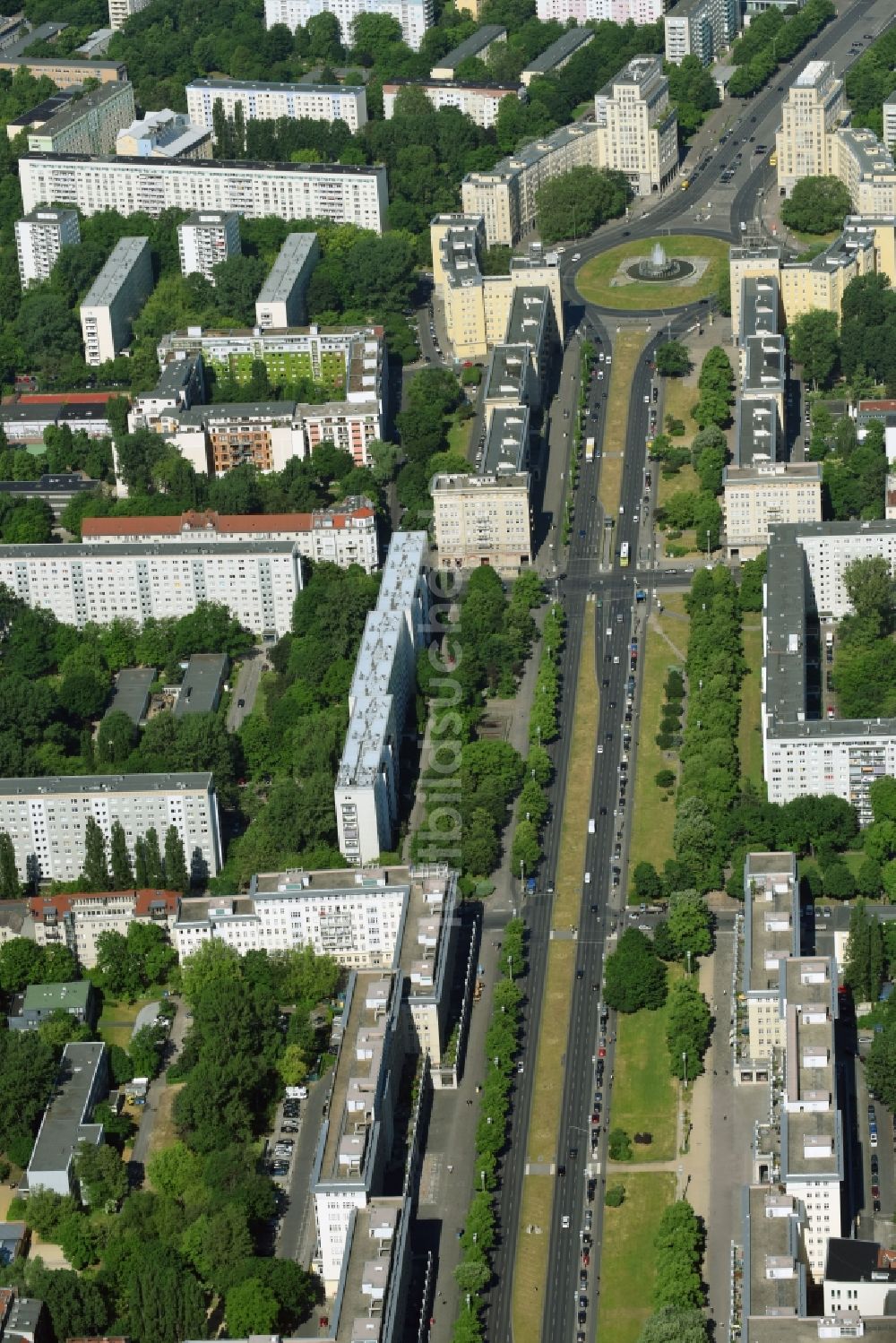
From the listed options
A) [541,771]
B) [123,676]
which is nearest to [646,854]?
[541,771]

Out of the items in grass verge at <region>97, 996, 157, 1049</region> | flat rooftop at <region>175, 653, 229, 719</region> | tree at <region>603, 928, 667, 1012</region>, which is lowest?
grass verge at <region>97, 996, 157, 1049</region>

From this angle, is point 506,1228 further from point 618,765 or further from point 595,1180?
point 618,765

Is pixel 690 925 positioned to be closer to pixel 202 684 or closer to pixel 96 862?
pixel 96 862

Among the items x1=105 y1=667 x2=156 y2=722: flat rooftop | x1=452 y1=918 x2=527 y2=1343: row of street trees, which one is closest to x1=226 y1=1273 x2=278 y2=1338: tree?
x1=452 y1=918 x2=527 y2=1343: row of street trees

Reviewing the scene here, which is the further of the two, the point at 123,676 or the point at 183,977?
the point at 123,676

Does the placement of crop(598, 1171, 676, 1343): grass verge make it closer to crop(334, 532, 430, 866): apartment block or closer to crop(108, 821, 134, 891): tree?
crop(334, 532, 430, 866): apartment block

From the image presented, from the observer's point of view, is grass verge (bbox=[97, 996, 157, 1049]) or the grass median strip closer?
the grass median strip
